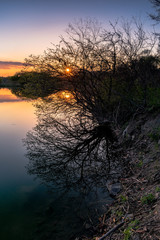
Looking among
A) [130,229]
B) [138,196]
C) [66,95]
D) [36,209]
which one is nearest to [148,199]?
[138,196]

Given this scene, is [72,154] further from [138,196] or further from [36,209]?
[138,196]

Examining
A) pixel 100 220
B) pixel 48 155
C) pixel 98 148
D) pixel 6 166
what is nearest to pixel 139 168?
pixel 100 220

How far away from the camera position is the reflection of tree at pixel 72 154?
307 inches

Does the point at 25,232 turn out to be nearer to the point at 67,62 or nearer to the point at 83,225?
the point at 83,225

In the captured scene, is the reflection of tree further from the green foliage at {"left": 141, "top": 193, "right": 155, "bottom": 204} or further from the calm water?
the green foliage at {"left": 141, "top": 193, "right": 155, "bottom": 204}

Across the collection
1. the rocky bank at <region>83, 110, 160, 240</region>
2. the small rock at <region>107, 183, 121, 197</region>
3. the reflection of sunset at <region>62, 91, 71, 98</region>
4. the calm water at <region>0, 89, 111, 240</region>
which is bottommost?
the calm water at <region>0, 89, 111, 240</region>

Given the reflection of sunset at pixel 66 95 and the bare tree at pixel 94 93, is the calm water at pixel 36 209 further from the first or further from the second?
the reflection of sunset at pixel 66 95

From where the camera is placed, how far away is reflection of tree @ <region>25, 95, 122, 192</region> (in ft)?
25.6

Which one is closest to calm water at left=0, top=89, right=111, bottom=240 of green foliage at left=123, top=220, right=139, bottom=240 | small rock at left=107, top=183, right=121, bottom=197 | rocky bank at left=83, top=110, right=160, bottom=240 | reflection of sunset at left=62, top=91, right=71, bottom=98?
small rock at left=107, top=183, right=121, bottom=197

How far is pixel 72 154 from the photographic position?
33.4 feet

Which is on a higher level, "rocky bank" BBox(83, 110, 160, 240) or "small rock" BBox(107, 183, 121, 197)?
"rocky bank" BBox(83, 110, 160, 240)

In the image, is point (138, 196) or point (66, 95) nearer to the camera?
point (138, 196)

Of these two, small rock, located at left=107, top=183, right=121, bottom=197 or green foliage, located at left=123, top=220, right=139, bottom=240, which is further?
small rock, located at left=107, top=183, right=121, bottom=197

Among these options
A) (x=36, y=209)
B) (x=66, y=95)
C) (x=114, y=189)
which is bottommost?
(x=36, y=209)
